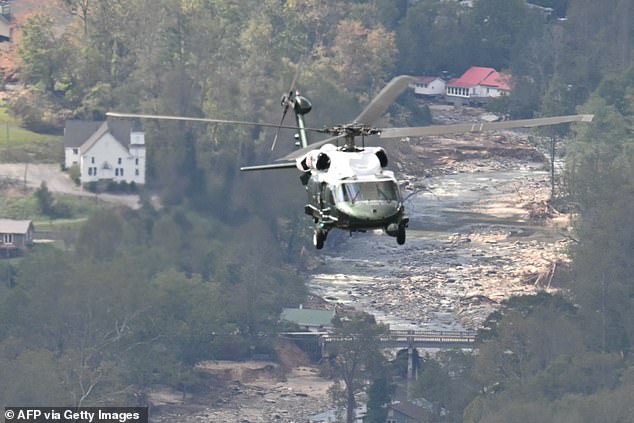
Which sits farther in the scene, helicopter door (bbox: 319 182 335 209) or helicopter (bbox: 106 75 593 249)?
helicopter door (bbox: 319 182 335 209)

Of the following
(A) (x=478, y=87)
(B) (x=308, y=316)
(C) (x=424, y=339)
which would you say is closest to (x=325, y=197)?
(C) (x=424, y=339)

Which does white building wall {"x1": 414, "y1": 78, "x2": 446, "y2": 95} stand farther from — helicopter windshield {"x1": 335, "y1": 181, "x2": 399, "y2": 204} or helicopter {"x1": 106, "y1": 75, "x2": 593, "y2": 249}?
helicopter windshield {"x1": 335, "y1": 181, "x2": 399, "y2": 204}

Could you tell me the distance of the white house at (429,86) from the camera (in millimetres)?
161750

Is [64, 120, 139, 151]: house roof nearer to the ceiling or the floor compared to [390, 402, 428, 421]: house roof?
nearer to the ceiling

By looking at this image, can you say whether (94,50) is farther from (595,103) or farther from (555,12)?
(555,12)

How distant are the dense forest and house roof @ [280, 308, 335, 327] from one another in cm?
55

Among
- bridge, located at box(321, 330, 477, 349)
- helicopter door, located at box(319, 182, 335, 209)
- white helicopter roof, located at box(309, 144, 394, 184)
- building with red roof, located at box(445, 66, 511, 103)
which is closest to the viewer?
white helicopter roof, located at box(309, 144, 394, 184)

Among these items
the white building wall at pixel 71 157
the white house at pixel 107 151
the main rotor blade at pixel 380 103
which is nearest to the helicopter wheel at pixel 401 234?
the main rotor blade at pixel 380 103

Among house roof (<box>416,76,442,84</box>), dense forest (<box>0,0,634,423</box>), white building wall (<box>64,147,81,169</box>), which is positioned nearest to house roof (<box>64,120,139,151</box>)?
white building wall (<box>64,147,81,169</box>)

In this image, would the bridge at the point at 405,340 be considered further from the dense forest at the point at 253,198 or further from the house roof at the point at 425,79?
the house roof at the point at 425,79

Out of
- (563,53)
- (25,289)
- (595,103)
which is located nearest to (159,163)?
(25,289)

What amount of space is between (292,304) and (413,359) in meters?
8.15

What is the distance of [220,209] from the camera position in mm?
121438

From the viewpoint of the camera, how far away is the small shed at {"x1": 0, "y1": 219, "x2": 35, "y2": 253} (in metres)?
120
